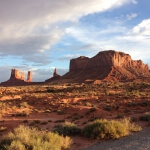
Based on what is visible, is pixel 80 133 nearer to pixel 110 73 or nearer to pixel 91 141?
pixel 91 141

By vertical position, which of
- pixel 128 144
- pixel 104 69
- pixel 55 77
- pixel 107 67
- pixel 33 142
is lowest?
pixel 128 144

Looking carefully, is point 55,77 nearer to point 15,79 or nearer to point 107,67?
point 15,79

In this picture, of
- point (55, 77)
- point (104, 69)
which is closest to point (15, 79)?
point (55, 77)

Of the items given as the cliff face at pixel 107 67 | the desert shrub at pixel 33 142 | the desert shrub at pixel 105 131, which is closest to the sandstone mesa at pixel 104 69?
the cliff face at pixel 107 67

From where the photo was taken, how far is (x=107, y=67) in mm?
125000

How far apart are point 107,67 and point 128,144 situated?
115029 millimetres

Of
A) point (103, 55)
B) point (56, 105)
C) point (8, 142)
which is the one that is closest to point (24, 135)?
point (8, 142)

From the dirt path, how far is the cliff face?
94754 millimetres

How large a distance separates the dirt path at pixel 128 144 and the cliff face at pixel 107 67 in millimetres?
94754

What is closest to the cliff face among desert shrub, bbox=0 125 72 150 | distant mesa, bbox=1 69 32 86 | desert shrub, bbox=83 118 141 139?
distant mesa, bbox=1 69 32 86

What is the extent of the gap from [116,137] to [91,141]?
120 centimetres

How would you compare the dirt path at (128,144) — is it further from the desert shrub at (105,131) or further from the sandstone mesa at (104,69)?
the sandstone mesa at (104,69)

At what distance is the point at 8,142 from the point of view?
10.6 m

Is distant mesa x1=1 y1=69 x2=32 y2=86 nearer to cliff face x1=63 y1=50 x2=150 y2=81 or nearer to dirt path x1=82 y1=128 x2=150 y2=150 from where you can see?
cliff face x1=63 y1=50 x2=150 y2=81
